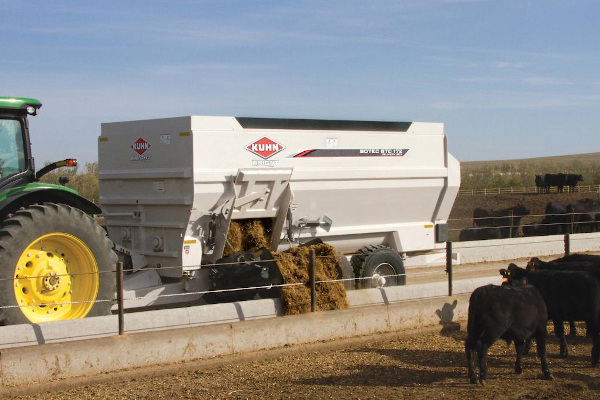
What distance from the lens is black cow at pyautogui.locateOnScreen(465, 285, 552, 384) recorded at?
9.20 meters

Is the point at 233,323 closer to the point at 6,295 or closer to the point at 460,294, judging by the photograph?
the point at 6,295

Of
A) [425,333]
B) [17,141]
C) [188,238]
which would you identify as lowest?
[425,333]

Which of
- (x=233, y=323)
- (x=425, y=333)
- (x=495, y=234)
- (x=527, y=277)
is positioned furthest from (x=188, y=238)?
(x=495, y=234)

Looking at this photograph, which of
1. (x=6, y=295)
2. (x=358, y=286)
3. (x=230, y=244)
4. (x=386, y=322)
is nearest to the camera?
(x=6, y=295)

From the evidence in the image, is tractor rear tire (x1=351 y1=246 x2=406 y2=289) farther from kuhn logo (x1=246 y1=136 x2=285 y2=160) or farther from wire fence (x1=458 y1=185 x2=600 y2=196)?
wire fence (x1=458 y1=185 x2=600 y2=196)

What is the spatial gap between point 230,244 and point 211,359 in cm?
327

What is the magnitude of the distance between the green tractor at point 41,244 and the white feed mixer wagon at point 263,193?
52.0 inches

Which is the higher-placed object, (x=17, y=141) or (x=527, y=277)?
(x=17, y=141)

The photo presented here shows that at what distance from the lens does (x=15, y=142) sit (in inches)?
405

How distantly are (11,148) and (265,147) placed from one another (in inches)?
173

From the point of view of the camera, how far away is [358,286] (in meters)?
14.2

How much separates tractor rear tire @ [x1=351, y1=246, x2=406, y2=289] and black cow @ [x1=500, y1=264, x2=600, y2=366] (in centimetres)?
363

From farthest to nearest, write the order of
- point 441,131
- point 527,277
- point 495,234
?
point 495,234, point 441,131, point 527,277

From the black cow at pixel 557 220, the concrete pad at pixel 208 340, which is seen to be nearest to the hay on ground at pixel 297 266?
the concrete pad at pixel 208 340
